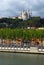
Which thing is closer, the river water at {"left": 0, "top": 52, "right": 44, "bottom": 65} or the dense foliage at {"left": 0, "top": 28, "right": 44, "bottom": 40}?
the river water at {"left": 0, "top": 52, "right": 44, "bottom": 65}

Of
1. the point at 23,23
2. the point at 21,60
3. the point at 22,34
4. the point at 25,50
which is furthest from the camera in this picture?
the point at 23,23

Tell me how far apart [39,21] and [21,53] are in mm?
60438

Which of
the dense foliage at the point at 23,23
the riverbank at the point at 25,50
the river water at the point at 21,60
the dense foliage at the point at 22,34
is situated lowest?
the river water at the point at 21,60

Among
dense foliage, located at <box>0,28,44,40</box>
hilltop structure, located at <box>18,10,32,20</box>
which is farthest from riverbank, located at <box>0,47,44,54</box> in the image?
hilltop structure, located at <box>18,10,32,20</box>

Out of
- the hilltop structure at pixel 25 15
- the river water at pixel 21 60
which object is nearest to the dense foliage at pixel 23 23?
the hilltop structure at pixel 25 15

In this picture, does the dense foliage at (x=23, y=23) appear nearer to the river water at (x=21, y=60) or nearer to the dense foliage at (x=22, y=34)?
the dense foliage at (x=22, y=34)

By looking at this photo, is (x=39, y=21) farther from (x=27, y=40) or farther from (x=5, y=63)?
(x=5, y=63)

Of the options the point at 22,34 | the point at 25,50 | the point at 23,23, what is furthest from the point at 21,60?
the point at 23,23

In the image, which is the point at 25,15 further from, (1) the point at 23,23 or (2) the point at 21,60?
(2) the point at 21,60

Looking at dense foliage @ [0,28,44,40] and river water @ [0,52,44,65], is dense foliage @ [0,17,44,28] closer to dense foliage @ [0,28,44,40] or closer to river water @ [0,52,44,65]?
dense foliage @ [0,28,44,40]

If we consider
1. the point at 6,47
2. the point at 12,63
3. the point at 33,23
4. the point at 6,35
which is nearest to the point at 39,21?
the point at 33,23

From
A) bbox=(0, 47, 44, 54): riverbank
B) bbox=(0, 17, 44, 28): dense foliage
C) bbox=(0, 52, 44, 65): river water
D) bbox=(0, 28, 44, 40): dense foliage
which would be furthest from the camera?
bbox=(0, 17, 44, 28): dense foliage

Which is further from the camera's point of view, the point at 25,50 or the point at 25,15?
the point at 25,15

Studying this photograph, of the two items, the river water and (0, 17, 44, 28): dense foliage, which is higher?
(0, 17, 44, 28): dense foliage
